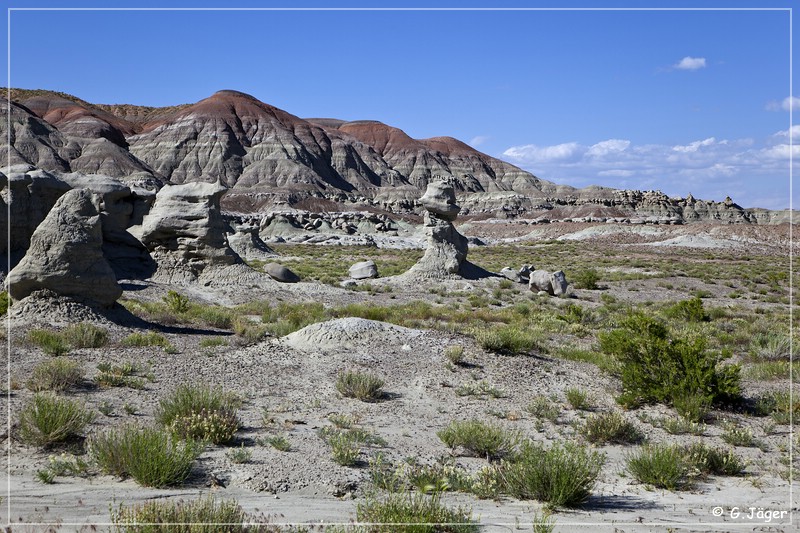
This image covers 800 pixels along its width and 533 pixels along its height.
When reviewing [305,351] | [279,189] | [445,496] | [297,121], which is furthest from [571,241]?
[297,121]

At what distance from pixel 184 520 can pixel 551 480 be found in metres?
3.33

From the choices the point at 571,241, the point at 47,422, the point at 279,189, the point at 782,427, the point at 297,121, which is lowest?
the point at 782,427

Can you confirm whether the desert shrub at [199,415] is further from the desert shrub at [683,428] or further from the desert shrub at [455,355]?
the desert shrub at [683,428]

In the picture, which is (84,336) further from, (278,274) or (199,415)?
(278,274)

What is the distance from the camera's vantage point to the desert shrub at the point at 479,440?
25.1ft

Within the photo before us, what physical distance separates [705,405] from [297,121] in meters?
150

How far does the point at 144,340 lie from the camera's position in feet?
39.0

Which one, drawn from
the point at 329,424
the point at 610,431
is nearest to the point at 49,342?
the point at 329,424

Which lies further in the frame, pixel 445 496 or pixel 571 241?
pixel 571 241

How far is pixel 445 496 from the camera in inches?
250

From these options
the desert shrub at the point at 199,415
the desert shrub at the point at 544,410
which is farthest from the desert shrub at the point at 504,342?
the desert shrub at the point at 199,415

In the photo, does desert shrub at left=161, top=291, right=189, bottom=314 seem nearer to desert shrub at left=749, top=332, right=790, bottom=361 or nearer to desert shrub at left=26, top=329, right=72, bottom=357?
desert shrub at left=26, top=329, right=72, bottom=357

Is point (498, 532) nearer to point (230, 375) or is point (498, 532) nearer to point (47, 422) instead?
point (47, 422)

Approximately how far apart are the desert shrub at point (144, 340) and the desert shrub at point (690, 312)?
16.6 meters
